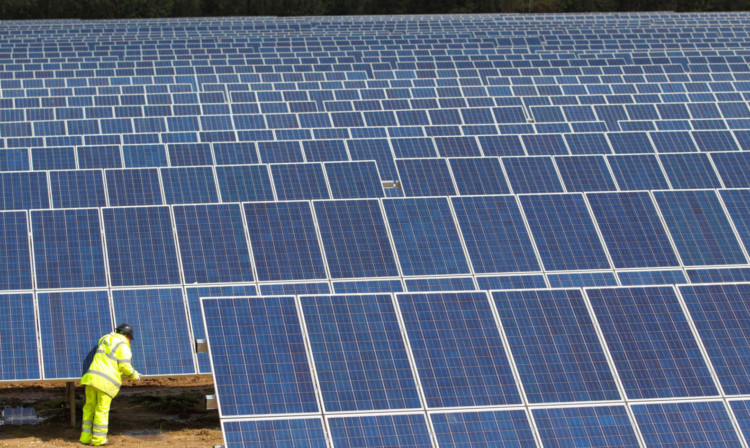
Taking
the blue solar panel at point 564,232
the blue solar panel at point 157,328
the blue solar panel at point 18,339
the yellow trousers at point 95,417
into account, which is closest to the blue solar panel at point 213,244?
the blue solar panel at point 157,328

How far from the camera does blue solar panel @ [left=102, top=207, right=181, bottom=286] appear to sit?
1576 cm

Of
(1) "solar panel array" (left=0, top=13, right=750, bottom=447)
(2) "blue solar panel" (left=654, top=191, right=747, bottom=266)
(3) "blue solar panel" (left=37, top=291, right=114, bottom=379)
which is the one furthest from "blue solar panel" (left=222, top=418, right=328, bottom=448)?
(2) "blue solar panel" (left=654, top=191, right=747, bottom=266)

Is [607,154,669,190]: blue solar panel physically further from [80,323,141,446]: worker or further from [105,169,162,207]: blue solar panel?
[80,323,141,446]: worker

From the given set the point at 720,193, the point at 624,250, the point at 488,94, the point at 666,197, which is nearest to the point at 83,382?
the point at 624,250

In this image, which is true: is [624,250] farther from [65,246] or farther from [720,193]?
[65,246]

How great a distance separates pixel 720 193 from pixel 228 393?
1088 cm

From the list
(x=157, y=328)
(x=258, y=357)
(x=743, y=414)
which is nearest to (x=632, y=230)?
(x=743, y=414)

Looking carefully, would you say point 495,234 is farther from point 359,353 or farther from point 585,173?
point 359,353

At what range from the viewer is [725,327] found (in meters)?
12.9

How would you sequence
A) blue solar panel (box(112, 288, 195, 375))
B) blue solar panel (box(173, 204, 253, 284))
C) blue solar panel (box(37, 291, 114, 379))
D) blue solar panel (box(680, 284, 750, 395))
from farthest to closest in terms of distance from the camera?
1. blue solar panel (box(173, 204, 253, 284))
2. blue solar panel (box(112, 288, 195, 375))
3. blue solar panel (box(37, 291, 114, 379))
4. blue solar panel (box(680, 284, 750, 395))

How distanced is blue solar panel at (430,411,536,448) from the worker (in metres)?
4.61

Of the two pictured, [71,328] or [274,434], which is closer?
[274,434]

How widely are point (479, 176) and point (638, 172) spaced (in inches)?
135

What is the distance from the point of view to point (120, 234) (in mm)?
16438
